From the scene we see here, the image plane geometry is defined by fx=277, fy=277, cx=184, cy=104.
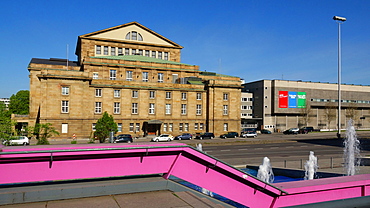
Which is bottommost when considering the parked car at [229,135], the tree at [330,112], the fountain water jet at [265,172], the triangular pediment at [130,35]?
the parked car at [229,135]

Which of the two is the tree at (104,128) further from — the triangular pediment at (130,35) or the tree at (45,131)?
the triangular pediment at (130,35)

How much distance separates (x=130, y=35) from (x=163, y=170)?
6337 cm

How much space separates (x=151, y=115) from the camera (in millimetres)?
56094

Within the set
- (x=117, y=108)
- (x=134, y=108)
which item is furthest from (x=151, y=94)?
(x=117, y=108)

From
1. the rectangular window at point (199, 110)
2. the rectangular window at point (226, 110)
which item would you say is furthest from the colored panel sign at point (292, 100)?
the rectangular window at point (199, 110)

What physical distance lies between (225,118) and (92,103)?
2769 centimetres

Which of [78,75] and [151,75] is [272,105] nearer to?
[151,75]

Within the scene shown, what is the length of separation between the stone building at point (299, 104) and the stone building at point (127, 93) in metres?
20.4

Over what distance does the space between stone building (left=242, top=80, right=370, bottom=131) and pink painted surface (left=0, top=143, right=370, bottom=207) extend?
7201 cm

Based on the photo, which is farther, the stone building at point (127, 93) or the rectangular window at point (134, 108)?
the rectangular window at point (134, 108)

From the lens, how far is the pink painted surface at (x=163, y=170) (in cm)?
704

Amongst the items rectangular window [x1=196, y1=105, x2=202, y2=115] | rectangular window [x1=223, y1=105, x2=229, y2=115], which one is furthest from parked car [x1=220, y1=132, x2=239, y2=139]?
rectangular window [x1=196, y1=105, x2=202, y2=115]

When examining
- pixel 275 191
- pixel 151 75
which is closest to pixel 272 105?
pixel 151 75

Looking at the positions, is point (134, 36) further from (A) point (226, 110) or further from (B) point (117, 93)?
(A) point (226, 110)
